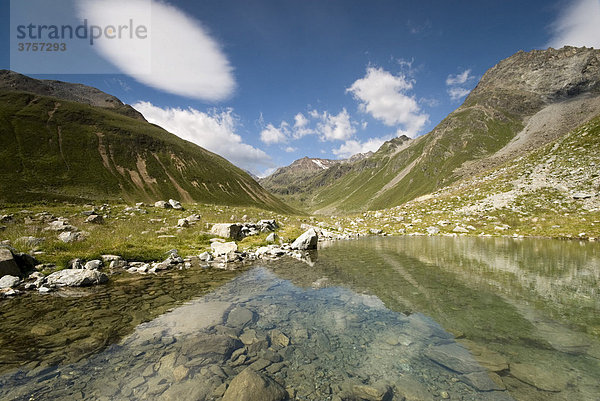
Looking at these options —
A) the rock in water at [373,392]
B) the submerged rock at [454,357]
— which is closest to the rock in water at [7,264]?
the rock in water at [373,392]

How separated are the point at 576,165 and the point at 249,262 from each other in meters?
69.2

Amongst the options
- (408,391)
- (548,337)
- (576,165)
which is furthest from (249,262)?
(576,165)

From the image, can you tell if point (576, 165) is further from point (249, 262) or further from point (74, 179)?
point (74, 179)

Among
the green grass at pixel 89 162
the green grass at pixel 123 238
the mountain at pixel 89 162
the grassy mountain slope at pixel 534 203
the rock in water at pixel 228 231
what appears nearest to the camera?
the green grass at pixel 123 238

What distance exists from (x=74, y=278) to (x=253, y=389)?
1509 cm

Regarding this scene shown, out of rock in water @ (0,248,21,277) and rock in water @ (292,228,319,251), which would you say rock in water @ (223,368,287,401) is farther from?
rock in water @ (292,228,319,251)

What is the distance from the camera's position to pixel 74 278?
14.7m

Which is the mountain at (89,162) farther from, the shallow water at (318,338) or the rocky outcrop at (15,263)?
the shallow water at (318,338)

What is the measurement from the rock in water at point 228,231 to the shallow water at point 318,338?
1369 centimetres

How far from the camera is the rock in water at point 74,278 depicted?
1429 centimetres

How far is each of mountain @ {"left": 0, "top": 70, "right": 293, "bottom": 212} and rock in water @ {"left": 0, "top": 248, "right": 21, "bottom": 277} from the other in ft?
251

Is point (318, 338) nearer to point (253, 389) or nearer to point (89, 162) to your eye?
point (253, 389)

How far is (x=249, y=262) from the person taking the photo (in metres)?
22.2

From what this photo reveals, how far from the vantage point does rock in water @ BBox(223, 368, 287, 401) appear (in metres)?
5.77
